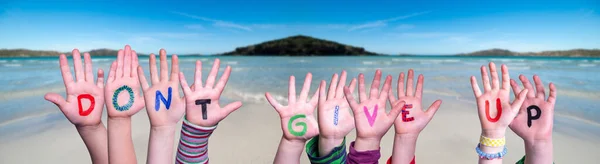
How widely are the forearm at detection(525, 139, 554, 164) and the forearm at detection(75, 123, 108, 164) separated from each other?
8.93 ft

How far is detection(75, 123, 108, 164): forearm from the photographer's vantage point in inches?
78.4

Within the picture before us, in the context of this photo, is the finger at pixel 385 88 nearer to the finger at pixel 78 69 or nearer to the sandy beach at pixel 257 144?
the sandy beach at pixel 257 144

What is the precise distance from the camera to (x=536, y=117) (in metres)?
1.84

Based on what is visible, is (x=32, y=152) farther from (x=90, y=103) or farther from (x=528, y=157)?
(x=528, y=157)

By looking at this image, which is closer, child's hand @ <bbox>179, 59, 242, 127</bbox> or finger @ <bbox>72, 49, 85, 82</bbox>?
child's hand @ <bbox>179, 59, 242, 127</bbox>

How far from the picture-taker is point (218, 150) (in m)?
3.05

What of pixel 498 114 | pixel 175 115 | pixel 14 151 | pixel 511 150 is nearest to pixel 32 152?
pixel 14 151

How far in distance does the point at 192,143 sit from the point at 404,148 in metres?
1.31

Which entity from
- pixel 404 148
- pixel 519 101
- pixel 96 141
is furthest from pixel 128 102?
pixel 519 101

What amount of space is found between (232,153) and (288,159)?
126cm

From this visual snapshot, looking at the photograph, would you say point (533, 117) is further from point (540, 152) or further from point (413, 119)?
point (413, 119)

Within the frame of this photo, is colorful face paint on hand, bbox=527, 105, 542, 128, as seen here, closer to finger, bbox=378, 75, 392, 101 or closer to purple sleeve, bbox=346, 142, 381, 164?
finger, bbox=378, 75, 392, 101

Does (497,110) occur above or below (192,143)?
above

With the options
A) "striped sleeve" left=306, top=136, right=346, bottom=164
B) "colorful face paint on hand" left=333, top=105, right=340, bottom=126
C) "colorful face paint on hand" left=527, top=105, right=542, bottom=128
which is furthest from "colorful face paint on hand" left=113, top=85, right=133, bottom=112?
"colorful face paint on hand" left=527, top=105, right=542, bottom=128
